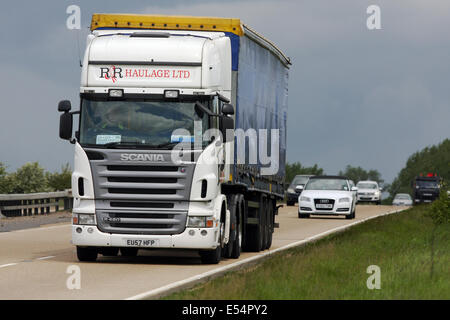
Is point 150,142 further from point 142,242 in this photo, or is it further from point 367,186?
point 367,186

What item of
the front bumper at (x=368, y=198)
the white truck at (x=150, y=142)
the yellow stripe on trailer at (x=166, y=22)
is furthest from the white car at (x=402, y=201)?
the white truck at (x=150, y=142)

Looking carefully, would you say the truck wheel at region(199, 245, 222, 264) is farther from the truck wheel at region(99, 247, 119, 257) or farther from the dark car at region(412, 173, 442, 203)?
the dark car at region(412, 173, 442, 203)

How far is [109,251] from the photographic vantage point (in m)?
19.3

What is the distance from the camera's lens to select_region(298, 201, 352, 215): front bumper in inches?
1619

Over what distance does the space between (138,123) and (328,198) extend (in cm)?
2482

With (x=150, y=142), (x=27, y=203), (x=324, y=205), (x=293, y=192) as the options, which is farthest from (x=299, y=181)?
(x=150, y=142)

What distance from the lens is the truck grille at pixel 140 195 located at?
56.7 ft

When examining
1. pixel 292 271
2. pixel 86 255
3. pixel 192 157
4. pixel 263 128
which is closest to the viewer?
pixel 292 271

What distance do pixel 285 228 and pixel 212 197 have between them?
16.4 meters

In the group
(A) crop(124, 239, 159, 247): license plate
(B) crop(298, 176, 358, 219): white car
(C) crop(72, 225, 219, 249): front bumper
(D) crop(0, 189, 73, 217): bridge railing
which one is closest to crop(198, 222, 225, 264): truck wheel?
(C) crop(72, 225, 219, 249): front bumper

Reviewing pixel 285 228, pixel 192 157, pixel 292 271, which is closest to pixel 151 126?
pixel 192 157

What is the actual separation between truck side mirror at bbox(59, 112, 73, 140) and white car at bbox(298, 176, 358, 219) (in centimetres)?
2453
